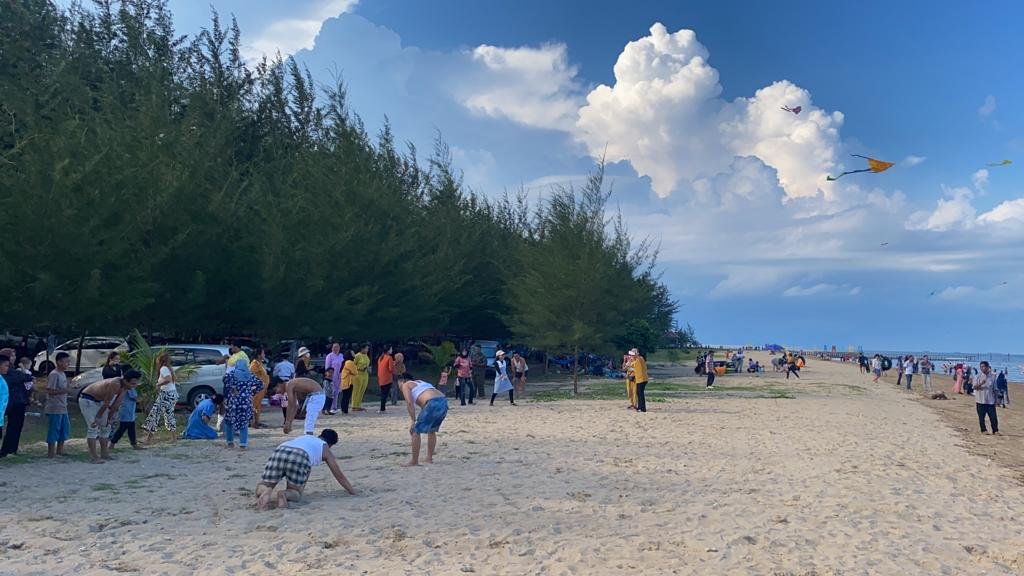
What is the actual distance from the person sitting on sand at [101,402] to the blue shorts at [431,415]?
4.11 m

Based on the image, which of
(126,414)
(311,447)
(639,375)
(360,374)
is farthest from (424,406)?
(639,375)

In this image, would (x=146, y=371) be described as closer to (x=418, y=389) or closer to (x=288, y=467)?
(x=418, y=389)

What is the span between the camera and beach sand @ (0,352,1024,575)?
6730mm

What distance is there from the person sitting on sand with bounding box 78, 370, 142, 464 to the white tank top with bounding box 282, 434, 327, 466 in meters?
3.66

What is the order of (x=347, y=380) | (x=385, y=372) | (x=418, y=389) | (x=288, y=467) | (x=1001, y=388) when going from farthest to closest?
1. (x=1001, y=388)
2. (x=385, y=372)
3. (x=347, y=380)
4. (x=418, y=389)
5. (x=288, y=467)

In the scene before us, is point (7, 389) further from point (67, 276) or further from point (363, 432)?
point (67, 276)

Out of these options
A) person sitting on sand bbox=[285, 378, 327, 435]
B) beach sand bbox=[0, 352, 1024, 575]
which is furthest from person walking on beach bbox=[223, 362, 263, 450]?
person sitting on sand bbox=[285, 378, 327, 435]

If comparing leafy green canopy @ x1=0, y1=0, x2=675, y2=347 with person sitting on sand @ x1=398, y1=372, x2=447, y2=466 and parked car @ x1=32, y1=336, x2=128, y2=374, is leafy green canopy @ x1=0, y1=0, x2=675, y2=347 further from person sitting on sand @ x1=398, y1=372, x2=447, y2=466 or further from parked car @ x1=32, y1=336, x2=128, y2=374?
person sitting on sand @ x1=398, y1=372, x2=447, y2=466

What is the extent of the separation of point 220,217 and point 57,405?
12.6 metres

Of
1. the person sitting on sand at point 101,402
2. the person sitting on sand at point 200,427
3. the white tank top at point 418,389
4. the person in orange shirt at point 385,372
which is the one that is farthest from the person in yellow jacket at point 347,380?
the white tank top at point 418,389

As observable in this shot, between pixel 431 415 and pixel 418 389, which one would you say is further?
pixel 418 389

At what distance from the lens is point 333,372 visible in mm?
17812

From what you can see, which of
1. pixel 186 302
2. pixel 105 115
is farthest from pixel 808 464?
pixel 105 115

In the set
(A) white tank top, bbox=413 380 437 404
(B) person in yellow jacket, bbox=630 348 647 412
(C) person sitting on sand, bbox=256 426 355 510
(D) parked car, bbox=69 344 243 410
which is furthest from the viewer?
(B) person in yellow jacket, bbox=630 348 647 412
